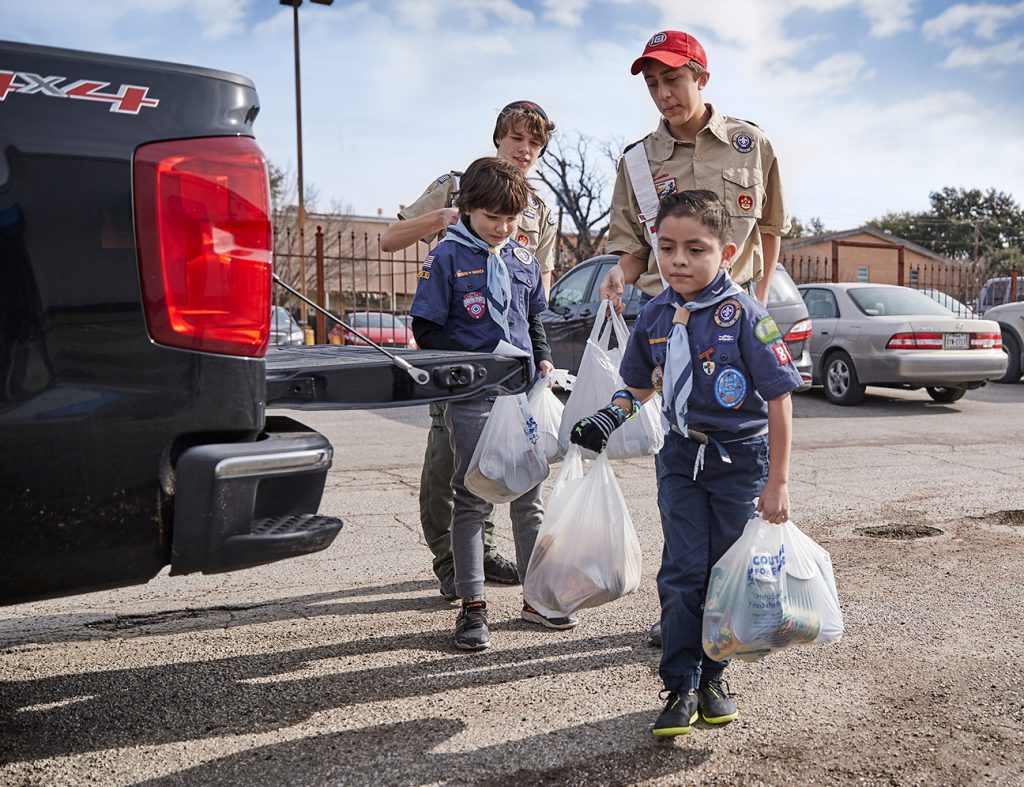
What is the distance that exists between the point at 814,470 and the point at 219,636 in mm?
4433

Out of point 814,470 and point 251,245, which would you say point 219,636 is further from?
point 814,470

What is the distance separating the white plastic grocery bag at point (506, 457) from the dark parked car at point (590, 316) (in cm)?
609

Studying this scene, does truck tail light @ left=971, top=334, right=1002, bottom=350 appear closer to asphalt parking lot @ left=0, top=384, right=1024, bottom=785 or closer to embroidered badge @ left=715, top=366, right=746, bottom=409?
asphalt parking lot @ left=0, top=384, right=1024, bottom=785

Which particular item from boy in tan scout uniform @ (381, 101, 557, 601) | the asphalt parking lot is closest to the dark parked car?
the asphalt parking lot

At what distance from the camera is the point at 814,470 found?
261 inches

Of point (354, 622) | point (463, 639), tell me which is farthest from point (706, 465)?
point (354, 622)

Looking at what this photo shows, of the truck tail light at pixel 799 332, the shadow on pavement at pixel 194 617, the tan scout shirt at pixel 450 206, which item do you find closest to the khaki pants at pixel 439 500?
the shadow on pavement at pixel 194 617

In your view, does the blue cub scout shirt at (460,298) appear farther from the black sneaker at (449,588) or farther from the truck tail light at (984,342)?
the truck tail light at (984,342)

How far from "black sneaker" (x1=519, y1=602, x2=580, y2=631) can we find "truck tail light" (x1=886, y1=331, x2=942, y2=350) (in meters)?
7.76

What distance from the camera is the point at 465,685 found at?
2986 mm

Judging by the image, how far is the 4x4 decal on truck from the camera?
5.96 feet

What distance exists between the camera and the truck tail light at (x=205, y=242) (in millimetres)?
1932

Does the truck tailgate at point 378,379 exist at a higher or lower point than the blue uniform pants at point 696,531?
higher

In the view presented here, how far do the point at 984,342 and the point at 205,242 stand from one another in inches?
398
